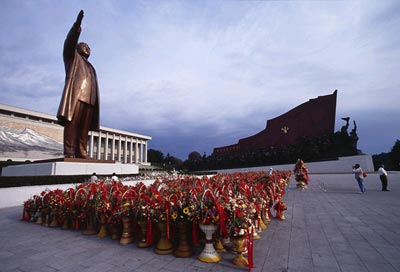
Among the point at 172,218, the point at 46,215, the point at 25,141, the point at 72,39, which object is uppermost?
the point at 72,39

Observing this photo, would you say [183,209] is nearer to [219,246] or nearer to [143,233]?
[219,246]

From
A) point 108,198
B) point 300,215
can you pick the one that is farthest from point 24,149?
point 300,215

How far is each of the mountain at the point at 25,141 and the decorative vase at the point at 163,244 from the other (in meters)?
33.9

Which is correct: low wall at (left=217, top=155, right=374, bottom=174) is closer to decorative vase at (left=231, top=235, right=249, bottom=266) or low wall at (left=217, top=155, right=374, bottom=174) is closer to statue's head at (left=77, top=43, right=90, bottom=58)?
decorative vase at (left=231, top=235, right=249, bottom=266)

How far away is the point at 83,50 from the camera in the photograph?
36.2 feet

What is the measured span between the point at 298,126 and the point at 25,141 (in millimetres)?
36626

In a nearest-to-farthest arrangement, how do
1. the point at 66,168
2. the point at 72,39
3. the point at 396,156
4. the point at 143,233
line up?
the point at 143,233 < the point at 72,39 < the point at 66,168 < the point at 396,156

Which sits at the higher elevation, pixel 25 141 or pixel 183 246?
pixel 25 141

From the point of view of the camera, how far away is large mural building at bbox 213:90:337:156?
861 inches

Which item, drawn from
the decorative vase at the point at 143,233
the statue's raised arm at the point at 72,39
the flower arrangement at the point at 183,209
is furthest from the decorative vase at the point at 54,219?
the statue's raised arm at the point at 72,39

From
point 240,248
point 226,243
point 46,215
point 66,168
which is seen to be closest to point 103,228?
point 46,215

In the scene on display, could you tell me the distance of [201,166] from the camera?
31344 mm

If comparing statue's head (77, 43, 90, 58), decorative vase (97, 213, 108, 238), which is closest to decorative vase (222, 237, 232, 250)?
decorative vase (97, 213, 108, 238)

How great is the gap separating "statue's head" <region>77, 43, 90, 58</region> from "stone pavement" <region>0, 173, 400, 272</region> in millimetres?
9136
